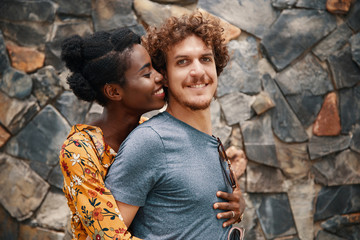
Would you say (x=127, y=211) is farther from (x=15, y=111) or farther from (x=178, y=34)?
(x=15, y=111)

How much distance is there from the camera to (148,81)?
5.08ft

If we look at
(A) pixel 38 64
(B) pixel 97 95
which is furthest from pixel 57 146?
(B) pixel 97 95

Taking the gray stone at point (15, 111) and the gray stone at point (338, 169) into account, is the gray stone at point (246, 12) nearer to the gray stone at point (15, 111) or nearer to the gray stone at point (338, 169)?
the gray stone at point (338, 169)

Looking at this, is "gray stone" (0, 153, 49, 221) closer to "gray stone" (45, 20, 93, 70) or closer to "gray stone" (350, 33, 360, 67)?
"gray stone" (45, 20, 93, 70)

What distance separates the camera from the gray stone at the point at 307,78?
2801mm

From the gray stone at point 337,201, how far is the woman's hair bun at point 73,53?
2.07 metres

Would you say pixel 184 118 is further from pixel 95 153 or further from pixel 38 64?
pixel 38 64

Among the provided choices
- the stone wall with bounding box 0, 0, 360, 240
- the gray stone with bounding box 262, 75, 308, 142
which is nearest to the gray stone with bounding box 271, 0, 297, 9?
the stone wall with bounding box 0, 0, 360, 240

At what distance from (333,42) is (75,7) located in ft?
6.02

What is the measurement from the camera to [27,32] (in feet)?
8.38

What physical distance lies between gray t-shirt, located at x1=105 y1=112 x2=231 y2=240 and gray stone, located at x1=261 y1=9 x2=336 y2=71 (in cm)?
161

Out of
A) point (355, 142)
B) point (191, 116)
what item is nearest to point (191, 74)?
point (191, 116)

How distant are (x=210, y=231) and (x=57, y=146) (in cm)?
157

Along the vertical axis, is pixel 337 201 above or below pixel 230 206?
below
